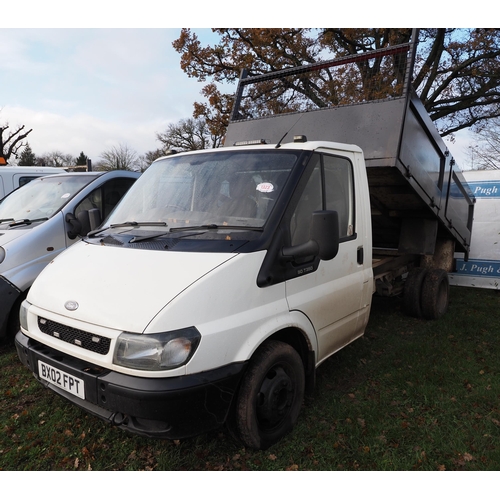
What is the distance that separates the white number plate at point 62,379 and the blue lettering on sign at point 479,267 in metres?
8.03

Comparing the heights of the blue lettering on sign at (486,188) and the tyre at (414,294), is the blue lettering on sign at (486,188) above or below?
above

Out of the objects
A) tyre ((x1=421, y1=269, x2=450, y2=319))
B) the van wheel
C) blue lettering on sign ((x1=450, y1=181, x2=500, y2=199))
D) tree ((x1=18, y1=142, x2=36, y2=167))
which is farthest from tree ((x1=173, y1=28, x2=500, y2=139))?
tree ((x1=18, y1=142, x2=36, y2=167))

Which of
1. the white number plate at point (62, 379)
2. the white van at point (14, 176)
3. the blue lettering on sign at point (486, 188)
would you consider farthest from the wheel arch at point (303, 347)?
the white van at point (14, 176)

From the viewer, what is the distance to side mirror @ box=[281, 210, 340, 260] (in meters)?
2.78

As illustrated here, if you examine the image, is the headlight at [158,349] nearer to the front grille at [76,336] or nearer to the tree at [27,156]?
the front grille at [76,336]

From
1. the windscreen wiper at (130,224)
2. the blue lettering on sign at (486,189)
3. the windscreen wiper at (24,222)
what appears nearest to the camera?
the windscreen wiper at (130,224)

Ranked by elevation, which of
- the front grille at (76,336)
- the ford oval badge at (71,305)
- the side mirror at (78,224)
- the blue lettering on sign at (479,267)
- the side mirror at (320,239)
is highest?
the side mirror at (320,239)

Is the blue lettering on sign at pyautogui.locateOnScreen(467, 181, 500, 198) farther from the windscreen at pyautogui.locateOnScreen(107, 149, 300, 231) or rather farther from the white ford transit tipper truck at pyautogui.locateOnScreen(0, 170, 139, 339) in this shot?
the white ford transit tipper truck at pyautogui.locateOnScreen(0, 170, 139, 339)

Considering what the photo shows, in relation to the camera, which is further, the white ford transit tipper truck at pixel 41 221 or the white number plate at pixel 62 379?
the white ford transit tipper truck at pixel 41 221

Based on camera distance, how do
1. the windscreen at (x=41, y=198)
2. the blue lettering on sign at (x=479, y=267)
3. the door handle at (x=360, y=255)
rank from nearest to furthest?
1. the door handle at (x=360, y=255)
2. the windscreen at (x=41, y=198)
3. the blue lettering on sign at (x=479, y=267)

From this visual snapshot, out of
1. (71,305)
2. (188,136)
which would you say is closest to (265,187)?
(71,305)

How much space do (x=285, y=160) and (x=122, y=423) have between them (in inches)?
88.5

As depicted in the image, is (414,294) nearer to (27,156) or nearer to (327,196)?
(327,196)

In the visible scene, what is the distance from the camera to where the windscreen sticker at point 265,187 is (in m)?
3.10
